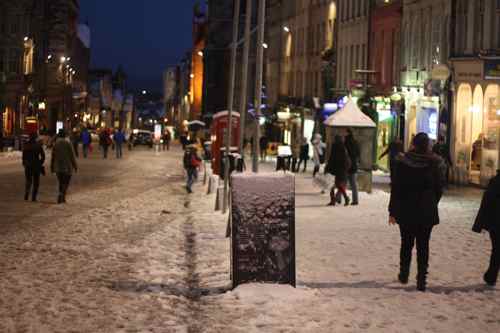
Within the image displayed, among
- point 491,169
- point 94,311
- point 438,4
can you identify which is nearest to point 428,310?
point 94,311

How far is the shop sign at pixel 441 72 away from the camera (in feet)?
129

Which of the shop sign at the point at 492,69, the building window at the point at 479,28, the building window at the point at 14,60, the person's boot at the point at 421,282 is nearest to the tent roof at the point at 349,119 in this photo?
the shop sign at the point at 492,69

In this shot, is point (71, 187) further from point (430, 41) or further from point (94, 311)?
point (94, 311)

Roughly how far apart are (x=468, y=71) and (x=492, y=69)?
17.4ft

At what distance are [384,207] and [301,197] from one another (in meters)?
4.09

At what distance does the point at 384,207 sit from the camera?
26953mm

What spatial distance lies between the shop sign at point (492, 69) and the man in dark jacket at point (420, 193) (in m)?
20.4

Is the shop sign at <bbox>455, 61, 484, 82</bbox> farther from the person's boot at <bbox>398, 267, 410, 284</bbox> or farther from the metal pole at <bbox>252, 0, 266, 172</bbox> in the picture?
the person's boot at <bbox>398, 267, 410, 284</bbox>

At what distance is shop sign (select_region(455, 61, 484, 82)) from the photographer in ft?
123

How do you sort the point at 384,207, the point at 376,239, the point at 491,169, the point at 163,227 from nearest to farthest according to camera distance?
the point at 376,239, the point at 163,227, the point at 384,207, the point at 491,169

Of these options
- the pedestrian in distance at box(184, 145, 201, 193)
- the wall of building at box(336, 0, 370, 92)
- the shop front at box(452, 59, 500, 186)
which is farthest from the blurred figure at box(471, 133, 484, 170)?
the wall of building at box(336, 0, 370, 92)

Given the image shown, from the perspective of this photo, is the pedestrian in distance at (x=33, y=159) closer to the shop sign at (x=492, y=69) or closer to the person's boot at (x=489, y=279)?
the shop sign at (x=492, y=69)

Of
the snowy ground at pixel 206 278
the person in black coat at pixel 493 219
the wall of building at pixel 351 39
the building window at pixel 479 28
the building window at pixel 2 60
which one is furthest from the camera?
the building window at pixel 2 60

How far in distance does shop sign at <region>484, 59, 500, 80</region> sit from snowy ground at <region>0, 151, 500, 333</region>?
27.8ft
